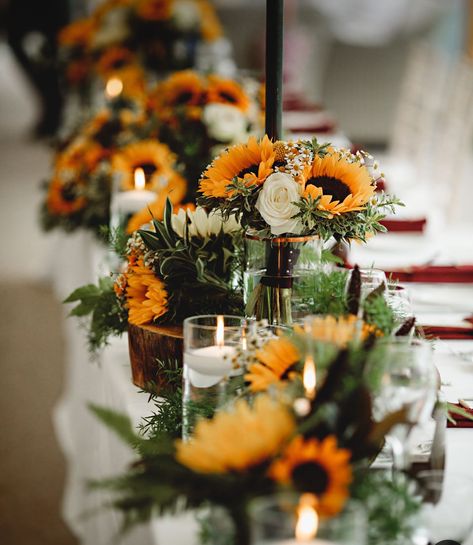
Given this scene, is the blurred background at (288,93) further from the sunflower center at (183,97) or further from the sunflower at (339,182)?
the sunflower at (339,182)

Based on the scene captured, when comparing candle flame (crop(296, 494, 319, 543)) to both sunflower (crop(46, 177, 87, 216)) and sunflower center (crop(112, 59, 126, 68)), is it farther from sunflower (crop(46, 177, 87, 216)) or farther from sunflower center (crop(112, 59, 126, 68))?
sunflower center (crop(112, 59, 126, 68))

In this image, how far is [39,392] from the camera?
11.2 feet

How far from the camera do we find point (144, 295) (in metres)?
1.39

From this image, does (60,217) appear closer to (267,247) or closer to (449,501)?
(267,247)

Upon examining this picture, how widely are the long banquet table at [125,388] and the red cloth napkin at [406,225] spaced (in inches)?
0.7

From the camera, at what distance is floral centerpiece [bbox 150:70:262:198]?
2463mm

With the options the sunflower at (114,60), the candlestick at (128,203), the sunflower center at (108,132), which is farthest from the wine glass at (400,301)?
the sunflower at (114,60)

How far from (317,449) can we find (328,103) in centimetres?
778

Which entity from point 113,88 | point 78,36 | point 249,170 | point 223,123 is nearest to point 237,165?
point 249,170

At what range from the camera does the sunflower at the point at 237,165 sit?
4.10 ft

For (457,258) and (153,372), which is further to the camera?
(457,258)

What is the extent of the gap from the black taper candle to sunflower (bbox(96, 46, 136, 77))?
242 centimetres

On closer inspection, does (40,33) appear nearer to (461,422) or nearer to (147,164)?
(147,164)

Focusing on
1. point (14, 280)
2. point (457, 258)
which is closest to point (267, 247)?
point (457, 258)
